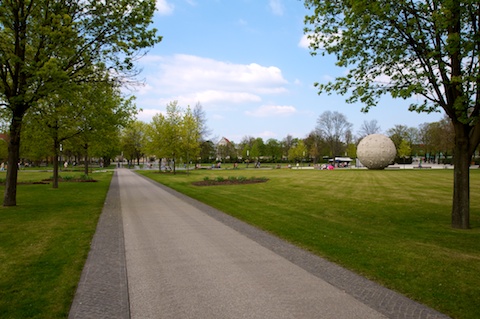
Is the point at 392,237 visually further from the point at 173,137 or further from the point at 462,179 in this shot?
the point at 173,137

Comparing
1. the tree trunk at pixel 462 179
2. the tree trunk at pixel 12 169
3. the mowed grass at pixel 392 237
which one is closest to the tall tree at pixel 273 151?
the mowed grass at pixel 392 237

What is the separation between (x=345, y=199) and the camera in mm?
15203

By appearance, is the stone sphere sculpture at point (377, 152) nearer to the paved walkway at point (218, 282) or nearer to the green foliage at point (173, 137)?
the green foliage at point (173, 137)

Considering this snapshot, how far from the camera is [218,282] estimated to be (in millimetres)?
5035

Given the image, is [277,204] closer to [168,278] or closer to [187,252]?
[187,252]

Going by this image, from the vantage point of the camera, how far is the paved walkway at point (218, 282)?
4.10 meters

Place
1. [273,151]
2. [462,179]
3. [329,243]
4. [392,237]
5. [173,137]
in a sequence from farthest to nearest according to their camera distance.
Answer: [273,151] → [173,137] → [462,179] → [392,237] → [329,243]

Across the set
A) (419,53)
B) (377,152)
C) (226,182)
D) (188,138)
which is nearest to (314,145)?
(377,152)

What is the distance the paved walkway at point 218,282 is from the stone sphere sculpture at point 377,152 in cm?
4003

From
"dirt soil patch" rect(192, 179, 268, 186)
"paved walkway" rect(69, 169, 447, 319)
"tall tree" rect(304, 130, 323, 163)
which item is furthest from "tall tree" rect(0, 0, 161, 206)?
"tall tree" rect(304, 130, 323, 163)

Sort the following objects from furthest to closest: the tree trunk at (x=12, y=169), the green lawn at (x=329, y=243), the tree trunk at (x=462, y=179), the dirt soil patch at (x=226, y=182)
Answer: the dirt soil patch at (x=226, y=182) → the tree trunk at (x=12, y=169) → the tree trunk at (x=462, y=179) → the green lawn at (x=329, y=243)

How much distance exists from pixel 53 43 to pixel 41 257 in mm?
8637

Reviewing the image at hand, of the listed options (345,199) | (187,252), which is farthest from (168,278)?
(345,199)

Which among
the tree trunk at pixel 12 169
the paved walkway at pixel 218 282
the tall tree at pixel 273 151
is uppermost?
the tall tree at pixel 273 151
